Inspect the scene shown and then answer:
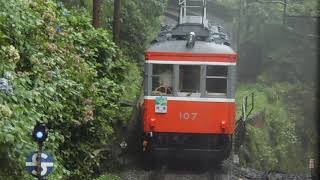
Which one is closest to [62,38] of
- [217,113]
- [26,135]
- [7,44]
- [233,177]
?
[7,44]

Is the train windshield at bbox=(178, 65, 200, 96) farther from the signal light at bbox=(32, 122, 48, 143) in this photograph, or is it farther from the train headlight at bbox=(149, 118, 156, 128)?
the signal light at bbox=(32, 122, 48, 143)

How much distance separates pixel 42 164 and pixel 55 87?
1.84 m

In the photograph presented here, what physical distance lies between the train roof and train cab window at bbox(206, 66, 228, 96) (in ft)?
1.16

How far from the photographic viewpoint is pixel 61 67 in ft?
29.0

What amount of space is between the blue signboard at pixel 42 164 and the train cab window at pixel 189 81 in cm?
646

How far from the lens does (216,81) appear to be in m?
12.5

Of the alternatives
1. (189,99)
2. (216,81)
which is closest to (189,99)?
(189,99)

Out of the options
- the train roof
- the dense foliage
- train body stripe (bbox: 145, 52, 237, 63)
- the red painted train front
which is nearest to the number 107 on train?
the red painted train front

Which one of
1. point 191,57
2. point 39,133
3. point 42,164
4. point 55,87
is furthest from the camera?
point 191,57

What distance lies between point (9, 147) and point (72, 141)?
3.97m

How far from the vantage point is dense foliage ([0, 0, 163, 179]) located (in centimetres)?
612

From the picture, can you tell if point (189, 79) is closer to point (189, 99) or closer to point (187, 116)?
point (189, 99)

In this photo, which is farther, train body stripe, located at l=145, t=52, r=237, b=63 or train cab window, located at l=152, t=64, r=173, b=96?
train cab window, located at l=152, t=64, r=173, b=96

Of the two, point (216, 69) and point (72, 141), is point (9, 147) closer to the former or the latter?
point (72, 141)
